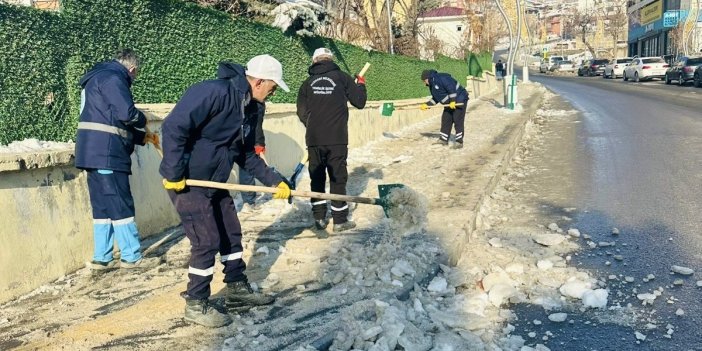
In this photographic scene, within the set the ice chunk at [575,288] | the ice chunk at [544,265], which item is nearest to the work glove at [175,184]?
the ice chunk at [575,288]

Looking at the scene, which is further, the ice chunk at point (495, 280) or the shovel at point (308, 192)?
the ice chunk at point (495, 280)

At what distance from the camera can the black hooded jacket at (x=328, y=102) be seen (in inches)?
235

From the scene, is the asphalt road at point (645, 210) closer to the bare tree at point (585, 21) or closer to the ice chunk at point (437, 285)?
the ice chunk at point (437, 285)

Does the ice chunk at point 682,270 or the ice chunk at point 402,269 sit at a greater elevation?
the ice chunk at point 402,269

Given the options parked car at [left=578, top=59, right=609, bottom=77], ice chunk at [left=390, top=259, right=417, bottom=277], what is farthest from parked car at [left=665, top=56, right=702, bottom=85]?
ice chunk at [left=390, top=259, right=417, bottom=277]

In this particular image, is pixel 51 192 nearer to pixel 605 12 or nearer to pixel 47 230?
pixel 47 230

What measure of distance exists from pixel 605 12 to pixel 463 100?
7531cm

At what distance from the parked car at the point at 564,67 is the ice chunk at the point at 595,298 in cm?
6095

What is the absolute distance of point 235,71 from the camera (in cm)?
378

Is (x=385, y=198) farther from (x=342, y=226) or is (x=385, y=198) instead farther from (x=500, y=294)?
(x=342, y=226)

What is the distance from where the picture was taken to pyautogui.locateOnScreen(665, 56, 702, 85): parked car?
27750 millimetres

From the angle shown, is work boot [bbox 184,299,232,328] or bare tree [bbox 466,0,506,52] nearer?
work boot [bbox 184,299,232,328]

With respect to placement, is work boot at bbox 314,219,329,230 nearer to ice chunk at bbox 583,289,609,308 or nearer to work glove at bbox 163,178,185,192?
work glove at bbox 163,178,185,192

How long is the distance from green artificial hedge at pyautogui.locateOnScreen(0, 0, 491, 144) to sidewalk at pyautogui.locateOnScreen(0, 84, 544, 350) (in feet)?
4.73
